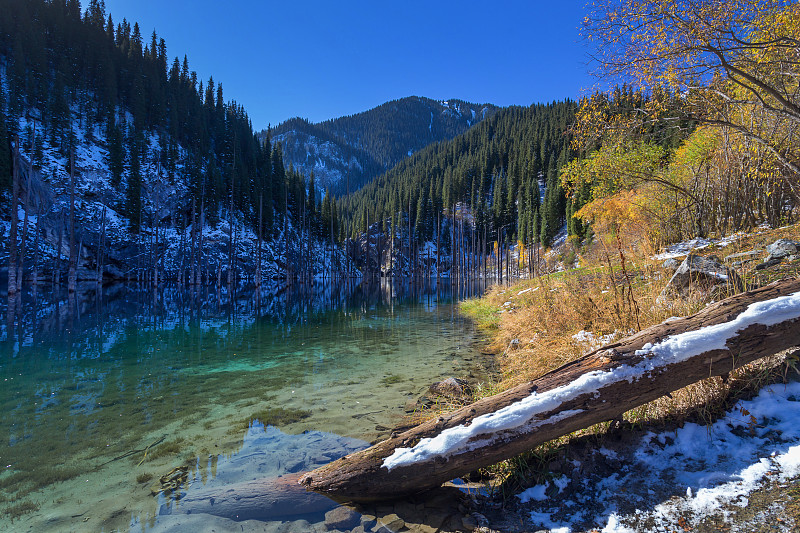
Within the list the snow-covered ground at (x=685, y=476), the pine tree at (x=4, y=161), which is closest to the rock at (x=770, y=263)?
the snow-covered ground at (x=685, y=476)

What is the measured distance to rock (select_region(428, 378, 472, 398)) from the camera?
18.8 feet

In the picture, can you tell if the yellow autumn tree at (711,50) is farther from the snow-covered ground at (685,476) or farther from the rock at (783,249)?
the snow-covered ground at (685,476)

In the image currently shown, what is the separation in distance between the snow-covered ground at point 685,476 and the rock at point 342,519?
1608mm

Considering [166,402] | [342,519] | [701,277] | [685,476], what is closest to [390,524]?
[342,519]

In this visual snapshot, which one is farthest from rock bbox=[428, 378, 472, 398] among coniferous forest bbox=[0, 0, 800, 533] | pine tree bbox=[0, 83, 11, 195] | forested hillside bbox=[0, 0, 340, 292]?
pine tree bbox=[0, 83, 11, 195]

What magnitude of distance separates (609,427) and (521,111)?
17143cm

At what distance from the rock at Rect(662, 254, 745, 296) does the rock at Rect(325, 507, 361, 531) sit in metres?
5.60

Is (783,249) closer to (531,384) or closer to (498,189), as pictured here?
(531,384)

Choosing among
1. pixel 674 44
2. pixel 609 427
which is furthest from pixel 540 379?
pixel 674 44

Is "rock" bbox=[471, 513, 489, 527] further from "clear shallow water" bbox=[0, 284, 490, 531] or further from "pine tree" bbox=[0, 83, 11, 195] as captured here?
"pine tree" bbox=[0, 83, 11, 195]

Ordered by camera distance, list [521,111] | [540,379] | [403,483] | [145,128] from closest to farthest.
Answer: [403,483] < [540,379] < [145,128] < [521,111]

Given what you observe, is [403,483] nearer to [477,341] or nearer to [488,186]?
[477,341]

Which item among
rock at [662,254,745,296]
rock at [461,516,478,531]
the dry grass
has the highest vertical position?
rock at [662,254,745,296]

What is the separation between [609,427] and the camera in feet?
11.0
